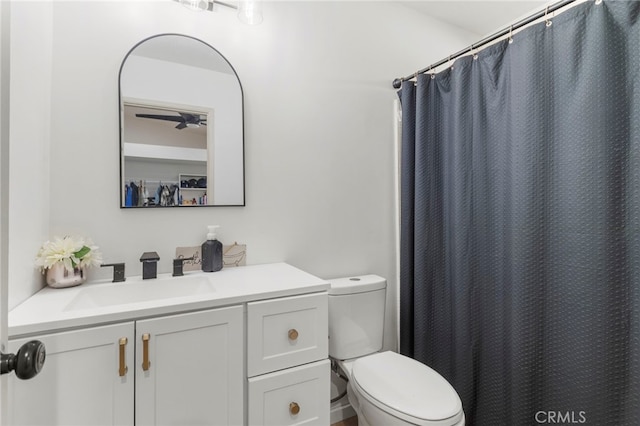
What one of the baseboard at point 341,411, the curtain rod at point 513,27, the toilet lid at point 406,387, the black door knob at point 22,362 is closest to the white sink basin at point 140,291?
the black door knob at point 22,362

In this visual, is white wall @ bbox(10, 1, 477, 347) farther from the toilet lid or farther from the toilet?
the toilet lid

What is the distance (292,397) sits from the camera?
1.15m

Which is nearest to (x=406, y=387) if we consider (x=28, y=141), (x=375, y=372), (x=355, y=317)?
(x=375, y=372)

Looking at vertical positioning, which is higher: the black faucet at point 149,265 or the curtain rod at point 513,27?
the curtain rod at point 513,27

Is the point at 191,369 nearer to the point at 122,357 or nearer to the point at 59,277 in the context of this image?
the point at 122,357

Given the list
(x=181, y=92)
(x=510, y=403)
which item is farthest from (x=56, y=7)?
(x=510, y=403)

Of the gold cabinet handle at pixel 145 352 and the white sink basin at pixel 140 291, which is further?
the white sink basin at pixel 140 291

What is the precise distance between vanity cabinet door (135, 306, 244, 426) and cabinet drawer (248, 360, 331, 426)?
0.06 metres

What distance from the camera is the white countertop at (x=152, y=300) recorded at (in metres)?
0.84

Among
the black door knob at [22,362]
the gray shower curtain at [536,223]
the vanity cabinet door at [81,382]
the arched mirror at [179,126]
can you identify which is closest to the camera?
the black door knob at [22,362]

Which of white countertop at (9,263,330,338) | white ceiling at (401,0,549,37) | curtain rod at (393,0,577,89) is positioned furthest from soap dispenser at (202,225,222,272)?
white ceiling at (401,0,549,37)
